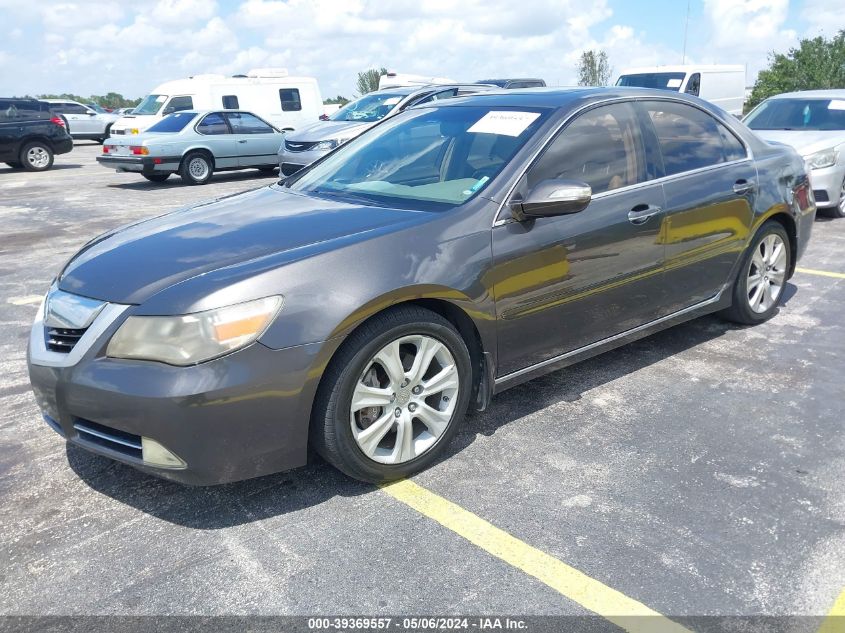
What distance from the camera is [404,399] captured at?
312 centimetres

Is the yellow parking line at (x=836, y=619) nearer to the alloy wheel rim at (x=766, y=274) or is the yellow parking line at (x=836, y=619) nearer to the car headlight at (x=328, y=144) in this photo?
the alloy wheel rim at (x=766, y=274)

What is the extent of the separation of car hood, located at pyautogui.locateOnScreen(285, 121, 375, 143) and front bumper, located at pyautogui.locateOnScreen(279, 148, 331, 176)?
32 centimetres

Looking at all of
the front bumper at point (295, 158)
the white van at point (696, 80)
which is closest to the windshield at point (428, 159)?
the front bumper at point (295, 158)

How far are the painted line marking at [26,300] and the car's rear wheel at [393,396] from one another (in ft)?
13.9

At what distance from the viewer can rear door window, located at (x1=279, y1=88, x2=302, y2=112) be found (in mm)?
20578

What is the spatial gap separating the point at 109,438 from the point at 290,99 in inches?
761

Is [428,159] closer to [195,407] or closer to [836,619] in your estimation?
[195,407]

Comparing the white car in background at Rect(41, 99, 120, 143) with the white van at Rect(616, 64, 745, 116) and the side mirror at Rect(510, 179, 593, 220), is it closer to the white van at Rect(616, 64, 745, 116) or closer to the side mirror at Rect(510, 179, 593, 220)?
the white van at Rect(616, 64, 745, 116)

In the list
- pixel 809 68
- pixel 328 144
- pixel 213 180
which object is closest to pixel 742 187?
pixel 328 144

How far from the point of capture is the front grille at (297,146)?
12828 millimetres

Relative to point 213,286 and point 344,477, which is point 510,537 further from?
point 213,286

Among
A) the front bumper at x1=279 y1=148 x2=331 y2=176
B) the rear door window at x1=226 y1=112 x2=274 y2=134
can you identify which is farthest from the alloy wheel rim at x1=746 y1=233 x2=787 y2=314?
the rear door window at x1=226 y1=112 x2=274 y2=134

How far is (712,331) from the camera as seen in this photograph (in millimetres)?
5109

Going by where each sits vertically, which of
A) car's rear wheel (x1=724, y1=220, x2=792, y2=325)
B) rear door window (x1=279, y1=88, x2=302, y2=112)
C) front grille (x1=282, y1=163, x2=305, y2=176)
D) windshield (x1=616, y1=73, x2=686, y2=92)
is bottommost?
car's rear wheel (x1=724, y1=220, x2=792, y2=325)
